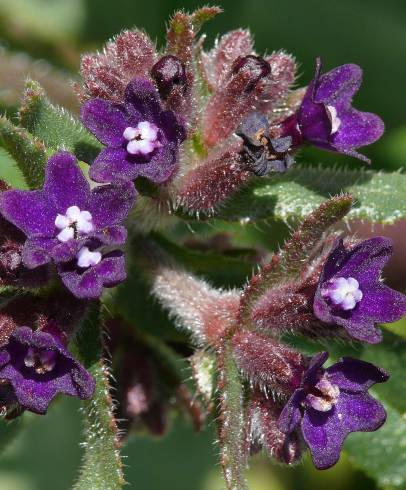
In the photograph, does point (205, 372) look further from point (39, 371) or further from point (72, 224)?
point (72, 224)

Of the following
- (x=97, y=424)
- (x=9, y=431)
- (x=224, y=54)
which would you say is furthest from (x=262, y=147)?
(x=9, y=431)

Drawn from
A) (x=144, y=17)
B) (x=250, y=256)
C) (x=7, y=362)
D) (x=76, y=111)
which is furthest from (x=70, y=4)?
(x=7, y=362)

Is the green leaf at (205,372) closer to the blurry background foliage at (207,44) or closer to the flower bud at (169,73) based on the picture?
the flower bud at (169,73)

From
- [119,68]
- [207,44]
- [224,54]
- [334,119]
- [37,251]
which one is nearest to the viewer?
[37,251]

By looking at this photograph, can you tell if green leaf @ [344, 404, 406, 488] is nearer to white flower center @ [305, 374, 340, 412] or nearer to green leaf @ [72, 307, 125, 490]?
white flower center @ [305, 374, 340, 412]

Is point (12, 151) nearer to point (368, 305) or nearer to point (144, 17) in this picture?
point (368, 305)

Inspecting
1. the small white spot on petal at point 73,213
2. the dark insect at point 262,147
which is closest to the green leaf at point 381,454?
the dark insect at point 262,147
